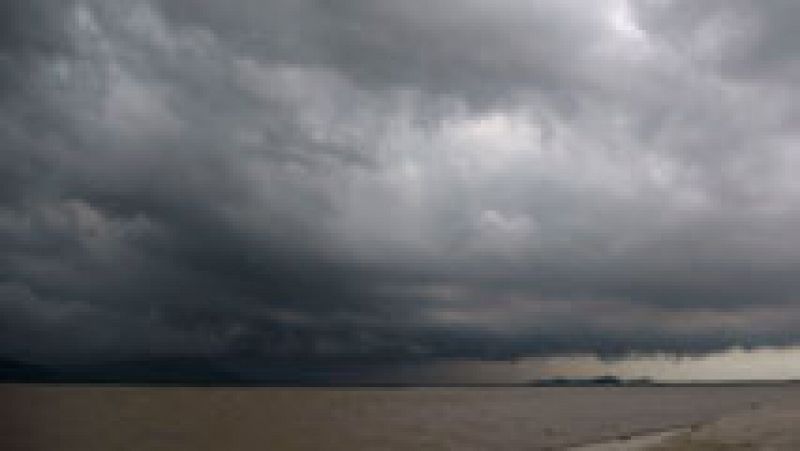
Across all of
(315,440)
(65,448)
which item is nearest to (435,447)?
(315,440)

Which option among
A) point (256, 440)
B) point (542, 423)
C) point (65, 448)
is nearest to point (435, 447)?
point (256, 440)

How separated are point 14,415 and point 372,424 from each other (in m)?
57.9

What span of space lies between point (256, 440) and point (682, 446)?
40144mm

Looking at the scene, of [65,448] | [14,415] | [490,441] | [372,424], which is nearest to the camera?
[65,448]

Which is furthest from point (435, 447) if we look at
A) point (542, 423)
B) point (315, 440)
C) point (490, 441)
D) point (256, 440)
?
point (542, 423)

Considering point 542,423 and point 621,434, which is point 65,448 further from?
point 542,423

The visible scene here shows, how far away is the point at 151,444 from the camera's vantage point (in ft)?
218

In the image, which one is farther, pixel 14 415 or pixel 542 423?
pixel 14 415

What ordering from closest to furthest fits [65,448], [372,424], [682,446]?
[682,446], [65,448], [372,424]

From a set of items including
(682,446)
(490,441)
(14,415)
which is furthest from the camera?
(14,415)

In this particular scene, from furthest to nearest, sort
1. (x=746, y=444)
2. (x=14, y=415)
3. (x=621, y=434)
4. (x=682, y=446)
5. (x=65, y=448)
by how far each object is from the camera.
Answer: (x=14, y=415), (x=621, y=434), (x=65, y=448), (x=682, y=446), (x=746, y=444)

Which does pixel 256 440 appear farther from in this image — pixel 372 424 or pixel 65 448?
pixel 372 424

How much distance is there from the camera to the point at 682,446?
174ft

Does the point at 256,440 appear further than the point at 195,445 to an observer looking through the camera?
Yes
